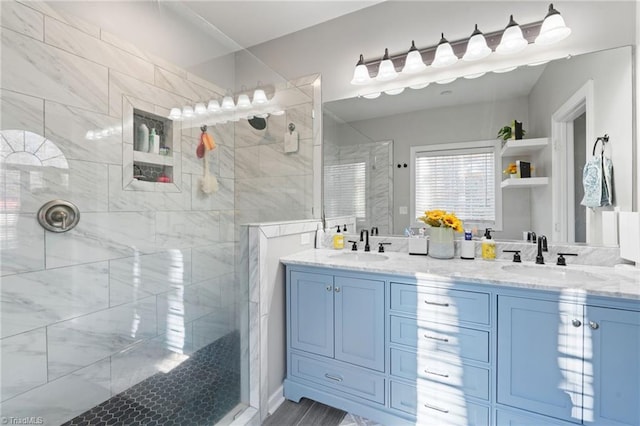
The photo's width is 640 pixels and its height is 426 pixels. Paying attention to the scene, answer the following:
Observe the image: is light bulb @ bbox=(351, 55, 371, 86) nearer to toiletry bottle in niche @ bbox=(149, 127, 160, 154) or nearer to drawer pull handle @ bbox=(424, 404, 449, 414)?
toiletry bottle in niche @ bbox=(149, 127, 160, 154)

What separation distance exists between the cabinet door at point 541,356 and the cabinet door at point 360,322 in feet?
1.80

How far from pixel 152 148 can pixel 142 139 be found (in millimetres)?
70

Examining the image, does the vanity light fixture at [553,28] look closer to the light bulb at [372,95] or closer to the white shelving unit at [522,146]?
the white shelving unit at [522,146]

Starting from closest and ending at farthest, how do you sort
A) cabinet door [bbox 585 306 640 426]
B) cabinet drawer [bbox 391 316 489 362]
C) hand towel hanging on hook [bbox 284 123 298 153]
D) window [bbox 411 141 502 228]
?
cabinet door [bbox 585 306 640 426] → cabinet drawer [bbox 391 316 489 362] → window [bbox 411 141 502 228] → hand towel hanging on hook [bbox 284 123 298 153]

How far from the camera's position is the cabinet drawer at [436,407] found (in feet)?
4.38

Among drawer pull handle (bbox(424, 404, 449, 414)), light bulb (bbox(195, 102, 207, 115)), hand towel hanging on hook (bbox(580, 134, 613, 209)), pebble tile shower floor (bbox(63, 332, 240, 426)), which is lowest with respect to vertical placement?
pebble tile shower floor (bbox(63, 332, 240, 426))

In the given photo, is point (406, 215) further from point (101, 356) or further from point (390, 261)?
point (101, 356)

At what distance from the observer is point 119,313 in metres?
1.67

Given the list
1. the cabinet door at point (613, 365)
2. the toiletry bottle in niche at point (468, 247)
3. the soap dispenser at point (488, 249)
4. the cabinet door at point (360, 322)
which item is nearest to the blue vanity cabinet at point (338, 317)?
the cabinet door at point (360, 322)

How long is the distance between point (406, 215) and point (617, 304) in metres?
1.15

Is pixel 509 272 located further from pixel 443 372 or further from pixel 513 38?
pixel 513 38

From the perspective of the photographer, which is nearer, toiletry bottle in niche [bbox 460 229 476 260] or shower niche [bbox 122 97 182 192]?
shower niche [bbox 122 97 182 192]

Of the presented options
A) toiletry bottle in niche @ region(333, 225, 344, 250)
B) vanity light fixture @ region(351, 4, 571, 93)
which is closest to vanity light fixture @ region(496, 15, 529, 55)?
vanity light fixture @ region(351, 4, 571, 93)

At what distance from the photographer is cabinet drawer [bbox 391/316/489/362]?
132cm
